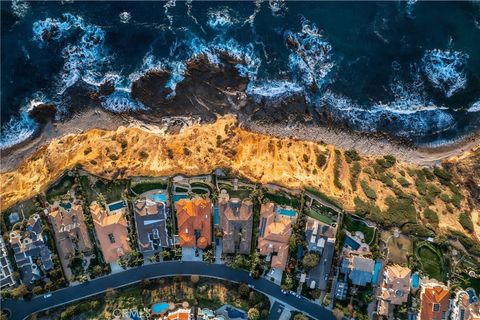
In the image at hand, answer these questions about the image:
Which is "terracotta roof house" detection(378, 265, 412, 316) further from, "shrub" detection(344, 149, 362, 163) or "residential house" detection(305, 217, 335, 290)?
"shrub" detection(344, 149, 362, 163)

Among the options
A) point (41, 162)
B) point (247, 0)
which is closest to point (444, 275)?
point (247, 0)

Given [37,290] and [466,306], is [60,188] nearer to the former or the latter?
[37,290]

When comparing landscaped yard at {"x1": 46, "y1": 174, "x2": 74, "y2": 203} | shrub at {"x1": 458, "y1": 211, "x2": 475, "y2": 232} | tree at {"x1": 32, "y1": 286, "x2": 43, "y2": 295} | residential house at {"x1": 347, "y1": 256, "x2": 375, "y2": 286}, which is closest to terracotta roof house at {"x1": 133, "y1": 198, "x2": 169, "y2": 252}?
landscaped yard at {"x1": 46, "y1": 174, "x2": 74, "y2": 203}

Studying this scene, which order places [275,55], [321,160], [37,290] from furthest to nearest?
1. [275,55]
2. [321,160]
3. [37,290]

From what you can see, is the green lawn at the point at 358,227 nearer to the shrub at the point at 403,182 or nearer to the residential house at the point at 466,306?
the shrub at the point at 403,182

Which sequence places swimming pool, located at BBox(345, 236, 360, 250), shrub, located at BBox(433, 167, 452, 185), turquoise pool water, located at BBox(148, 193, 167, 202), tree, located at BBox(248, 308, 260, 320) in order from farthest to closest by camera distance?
shrub, located at BBox(433, 167, 452, 185), turquoise pool water, located at BBox(148, 193, 167, 202), swimming pool, located at BBox(345, 236, 360, 250), tree, located at BBox(248, 308, 260, 320)

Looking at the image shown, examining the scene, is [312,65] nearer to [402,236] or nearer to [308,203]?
[308,203]

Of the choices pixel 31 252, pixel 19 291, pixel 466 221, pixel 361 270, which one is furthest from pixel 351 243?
pixel 19 291
